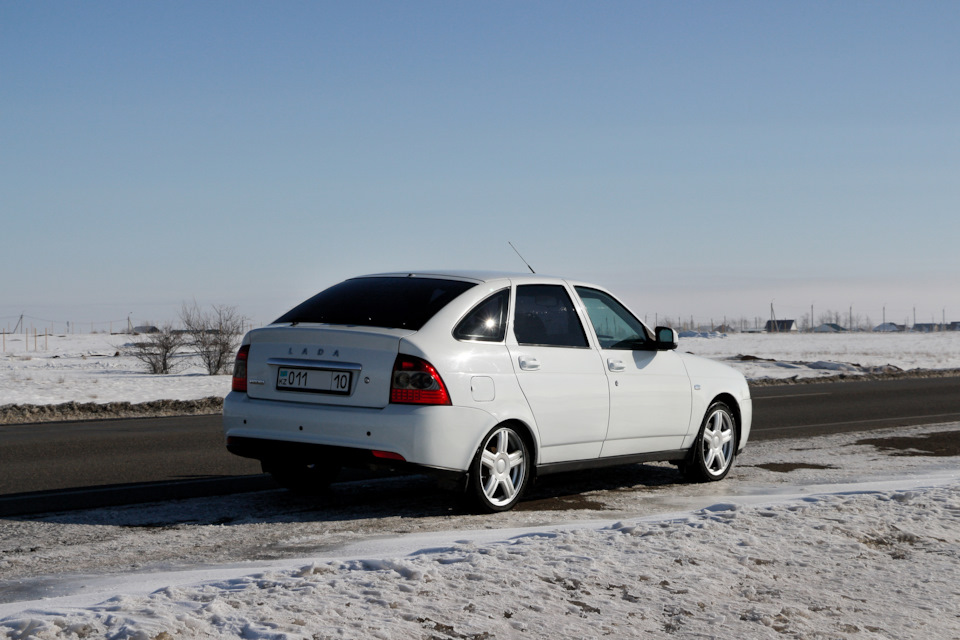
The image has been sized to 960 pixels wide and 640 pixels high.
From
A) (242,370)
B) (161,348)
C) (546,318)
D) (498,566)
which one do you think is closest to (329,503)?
(242,370)

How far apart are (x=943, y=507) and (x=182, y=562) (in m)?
4.58

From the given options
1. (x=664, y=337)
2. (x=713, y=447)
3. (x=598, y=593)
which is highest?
(x=664, y=337)

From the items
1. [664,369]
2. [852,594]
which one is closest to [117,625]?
[852,594]

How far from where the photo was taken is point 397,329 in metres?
6.92

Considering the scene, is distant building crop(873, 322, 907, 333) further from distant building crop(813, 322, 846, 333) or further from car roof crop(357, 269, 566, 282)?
car roof crop(357, 269, 566, 282)

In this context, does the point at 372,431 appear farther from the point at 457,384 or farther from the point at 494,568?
the point at 494,568

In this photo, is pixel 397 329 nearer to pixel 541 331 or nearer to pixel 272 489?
pixel 541 331

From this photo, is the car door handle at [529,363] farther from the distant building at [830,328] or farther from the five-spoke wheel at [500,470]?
the distant building at [830,328]

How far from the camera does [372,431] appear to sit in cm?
666

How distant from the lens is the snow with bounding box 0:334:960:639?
399 cm

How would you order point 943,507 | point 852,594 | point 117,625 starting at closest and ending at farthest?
point 117,625 < point 852,594 < point 943,507

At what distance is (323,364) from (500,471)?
139cm

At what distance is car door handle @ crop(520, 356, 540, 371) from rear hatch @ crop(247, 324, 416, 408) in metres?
0.93

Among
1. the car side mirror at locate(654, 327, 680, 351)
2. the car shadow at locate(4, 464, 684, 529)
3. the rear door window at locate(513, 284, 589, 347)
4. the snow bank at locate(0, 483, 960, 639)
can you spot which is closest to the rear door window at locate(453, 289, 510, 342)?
the rear door window at locate(513, 284, 589, 347)
